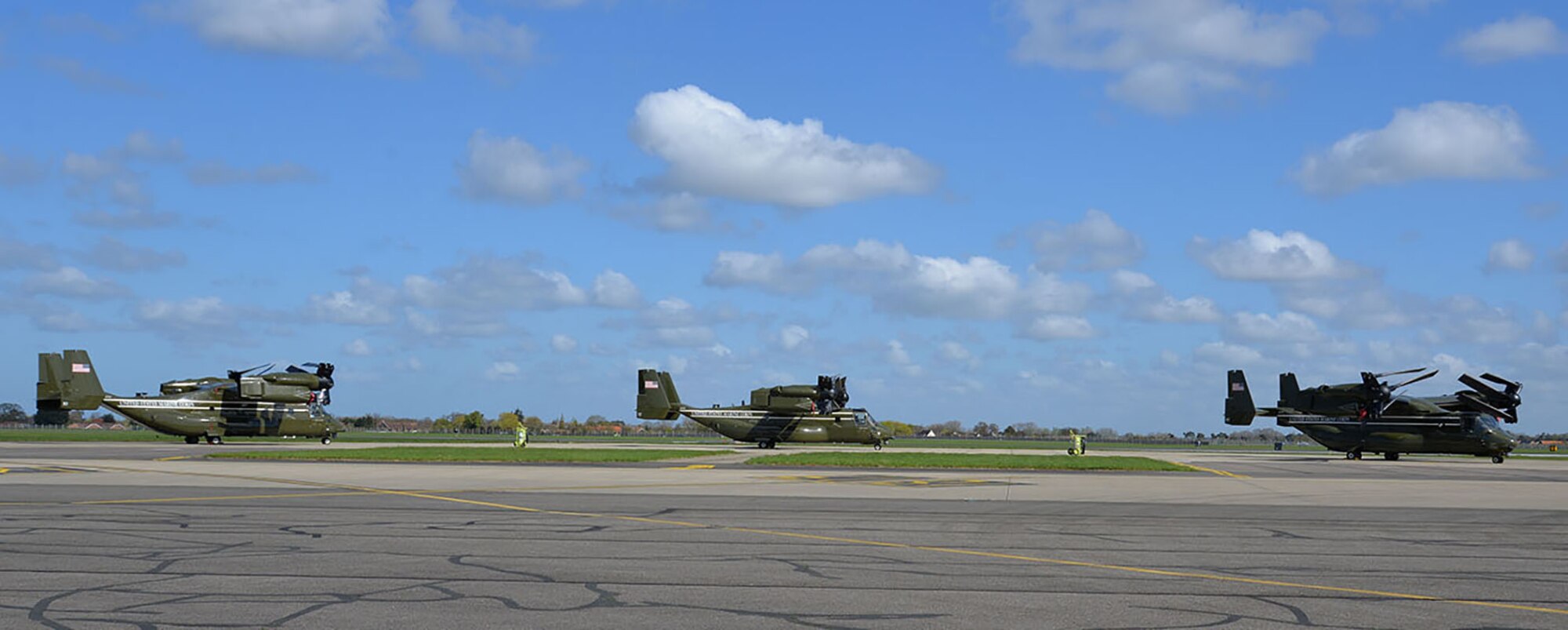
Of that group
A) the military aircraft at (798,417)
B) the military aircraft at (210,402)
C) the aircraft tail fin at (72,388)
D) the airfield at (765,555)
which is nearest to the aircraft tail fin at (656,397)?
the military aircraft at (798,417)

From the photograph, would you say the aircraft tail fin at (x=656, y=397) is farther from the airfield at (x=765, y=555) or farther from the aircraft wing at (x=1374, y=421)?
the airfield at (x=765, y=555)

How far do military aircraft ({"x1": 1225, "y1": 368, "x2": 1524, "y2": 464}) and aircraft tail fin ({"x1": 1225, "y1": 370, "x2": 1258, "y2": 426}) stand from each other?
253 cm

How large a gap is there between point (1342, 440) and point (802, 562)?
53.9 meters

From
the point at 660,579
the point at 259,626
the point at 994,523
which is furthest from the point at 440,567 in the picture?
the point at 994,523

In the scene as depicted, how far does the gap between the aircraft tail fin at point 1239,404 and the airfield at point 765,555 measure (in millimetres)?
38058

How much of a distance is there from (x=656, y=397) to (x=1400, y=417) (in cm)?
3940

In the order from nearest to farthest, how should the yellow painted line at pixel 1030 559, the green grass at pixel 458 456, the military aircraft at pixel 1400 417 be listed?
the yellow painted line at pixel 1030 559
the green grass at pixel 458 456
the military aircraft at pixel 1400 417

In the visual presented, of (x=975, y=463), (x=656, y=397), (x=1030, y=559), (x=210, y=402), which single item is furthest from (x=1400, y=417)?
(x=210, y=402)

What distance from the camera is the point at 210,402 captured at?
6419cm

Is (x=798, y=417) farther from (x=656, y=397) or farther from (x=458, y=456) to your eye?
(x=458, y=456)

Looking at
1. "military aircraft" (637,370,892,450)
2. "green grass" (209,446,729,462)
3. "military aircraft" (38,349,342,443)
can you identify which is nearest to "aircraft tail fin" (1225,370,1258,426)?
"military aircraft" (637,370,892,450)

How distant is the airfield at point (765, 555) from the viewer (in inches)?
406

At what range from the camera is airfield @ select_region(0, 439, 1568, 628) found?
406 inches

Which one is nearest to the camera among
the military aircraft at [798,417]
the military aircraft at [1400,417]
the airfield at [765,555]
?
the airfield at [765,555]
